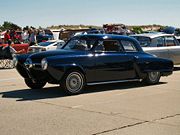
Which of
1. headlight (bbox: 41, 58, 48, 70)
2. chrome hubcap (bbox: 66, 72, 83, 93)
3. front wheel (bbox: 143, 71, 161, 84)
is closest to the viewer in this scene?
headlight (bbox: 41, 58, 48, 70)

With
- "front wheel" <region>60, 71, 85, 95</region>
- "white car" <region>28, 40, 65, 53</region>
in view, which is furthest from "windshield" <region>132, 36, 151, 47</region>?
"front wheel" <region>60, 71, 85, 95</region>

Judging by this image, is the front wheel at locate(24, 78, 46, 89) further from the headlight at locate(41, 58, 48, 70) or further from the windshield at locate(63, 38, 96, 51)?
the headlight at locate(41, 58, 48, 70)

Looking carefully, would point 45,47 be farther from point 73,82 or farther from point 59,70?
point 59,70

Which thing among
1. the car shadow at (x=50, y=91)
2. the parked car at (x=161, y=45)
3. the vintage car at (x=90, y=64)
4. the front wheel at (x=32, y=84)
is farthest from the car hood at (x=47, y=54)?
the parked car at (x=161, y=45)

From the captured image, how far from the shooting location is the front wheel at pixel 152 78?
12.0m

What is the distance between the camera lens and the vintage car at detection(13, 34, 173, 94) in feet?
32.7

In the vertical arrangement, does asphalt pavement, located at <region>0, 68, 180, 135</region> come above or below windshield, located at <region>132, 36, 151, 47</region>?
below

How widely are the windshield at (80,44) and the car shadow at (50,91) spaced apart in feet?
3.61

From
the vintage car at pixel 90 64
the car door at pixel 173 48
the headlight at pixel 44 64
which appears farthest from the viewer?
the car door at pixel 173 48

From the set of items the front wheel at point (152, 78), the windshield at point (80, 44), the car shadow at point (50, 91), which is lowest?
the car shadow at point (50, 91)

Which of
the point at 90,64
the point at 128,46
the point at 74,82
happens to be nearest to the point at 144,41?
the point at 128,46

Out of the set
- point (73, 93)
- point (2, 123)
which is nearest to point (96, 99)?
point (73, 93)

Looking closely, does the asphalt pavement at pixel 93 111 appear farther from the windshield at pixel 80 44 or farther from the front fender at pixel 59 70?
the windshield at pixel 80 44

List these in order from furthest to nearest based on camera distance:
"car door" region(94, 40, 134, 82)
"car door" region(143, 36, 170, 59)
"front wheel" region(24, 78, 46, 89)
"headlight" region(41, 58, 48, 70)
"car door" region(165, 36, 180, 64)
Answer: "car door" region(165, 36, 180, 64)
"car door" region(143, 36, 170, 59)
"front wheel" region(24, 78, 46, 89)
"car door" region(94, 40, 134, 82)
"headlight" region(41, 58, 48, 70)
